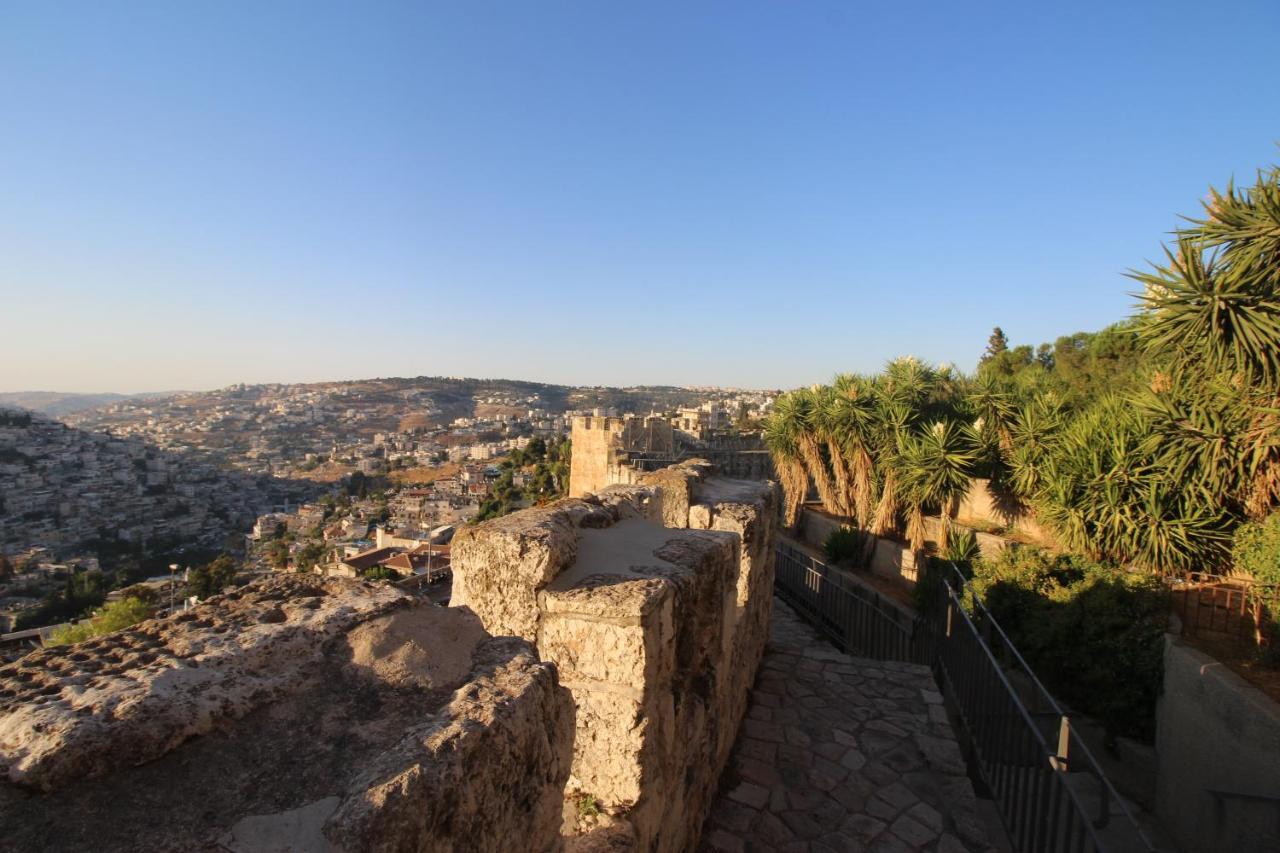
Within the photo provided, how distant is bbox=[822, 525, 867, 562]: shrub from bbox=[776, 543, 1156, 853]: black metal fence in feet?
12.2

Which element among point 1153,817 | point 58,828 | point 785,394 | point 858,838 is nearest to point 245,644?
point 58,828

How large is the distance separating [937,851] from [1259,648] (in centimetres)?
473

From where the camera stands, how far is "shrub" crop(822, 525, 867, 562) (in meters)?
14.9

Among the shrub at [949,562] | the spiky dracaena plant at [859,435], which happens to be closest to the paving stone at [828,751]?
the shrub at [949,562]

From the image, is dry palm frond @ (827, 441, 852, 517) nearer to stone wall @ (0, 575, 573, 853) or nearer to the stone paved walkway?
the stone paved walkway

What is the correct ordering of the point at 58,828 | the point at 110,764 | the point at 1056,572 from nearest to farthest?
the point at 58,828 → the point at 110,764 → the point at 1056,572

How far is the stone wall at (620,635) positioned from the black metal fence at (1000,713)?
6.11 ft

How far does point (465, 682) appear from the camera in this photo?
169 cm

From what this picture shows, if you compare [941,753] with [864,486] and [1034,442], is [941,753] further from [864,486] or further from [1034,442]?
[864,486]

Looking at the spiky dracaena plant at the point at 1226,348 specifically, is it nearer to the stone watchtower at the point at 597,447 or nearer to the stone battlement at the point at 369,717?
the stone battlement at the point at 369,717

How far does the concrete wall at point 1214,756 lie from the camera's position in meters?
4.89

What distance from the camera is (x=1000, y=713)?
461 centimetres

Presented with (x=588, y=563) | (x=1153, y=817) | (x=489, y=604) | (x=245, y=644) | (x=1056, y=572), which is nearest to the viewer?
(x=245, y=644)

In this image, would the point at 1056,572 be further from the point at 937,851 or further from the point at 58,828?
the point at 58,828
